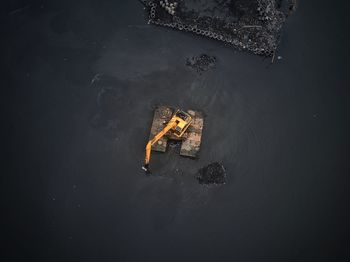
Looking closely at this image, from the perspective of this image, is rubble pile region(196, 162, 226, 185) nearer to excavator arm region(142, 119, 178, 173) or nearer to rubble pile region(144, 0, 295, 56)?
excavator arm region(142, 119, 178, 173)

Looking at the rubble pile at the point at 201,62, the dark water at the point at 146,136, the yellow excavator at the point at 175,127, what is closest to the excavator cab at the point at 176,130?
the yellow excavator at the point at 175,127

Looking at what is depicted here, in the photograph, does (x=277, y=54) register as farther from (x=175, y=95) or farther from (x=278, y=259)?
(x=278, y=259)

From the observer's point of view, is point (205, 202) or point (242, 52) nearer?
point (205, 202)

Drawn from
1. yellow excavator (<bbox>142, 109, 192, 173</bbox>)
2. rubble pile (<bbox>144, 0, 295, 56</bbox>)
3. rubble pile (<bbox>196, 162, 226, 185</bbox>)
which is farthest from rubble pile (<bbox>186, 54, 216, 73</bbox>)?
rubble pile (<bbox>196, 162, 226, 185</bbox>)

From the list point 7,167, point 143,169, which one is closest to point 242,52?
point 143,169

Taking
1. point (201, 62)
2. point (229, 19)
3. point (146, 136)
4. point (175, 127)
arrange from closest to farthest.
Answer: point (175, 127), point (146, 136), point (201, 62), point (229, 19)

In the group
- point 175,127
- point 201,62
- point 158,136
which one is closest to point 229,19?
point 201,62

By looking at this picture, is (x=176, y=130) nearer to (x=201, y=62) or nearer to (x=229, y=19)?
(x=201, y=62)
